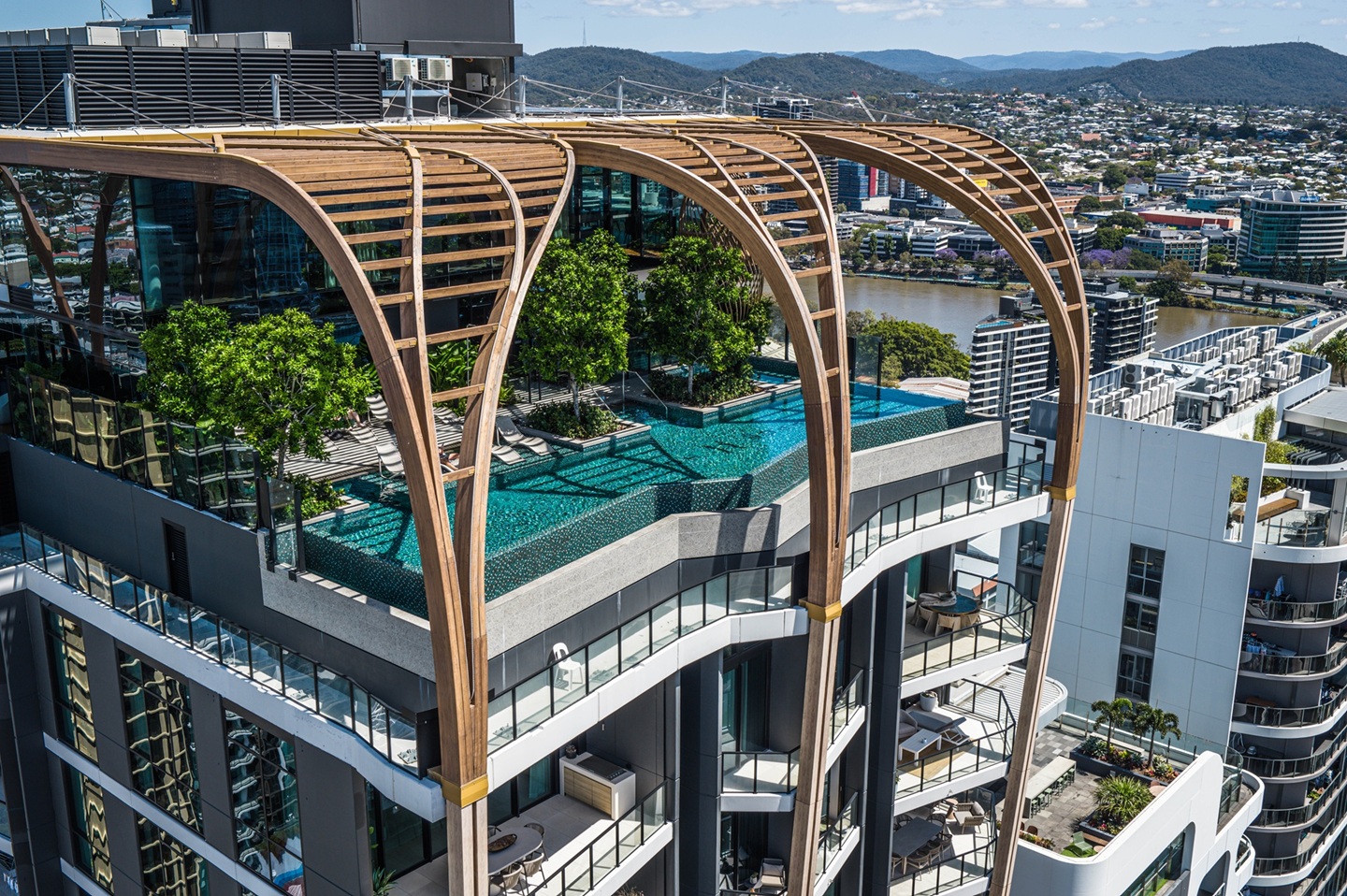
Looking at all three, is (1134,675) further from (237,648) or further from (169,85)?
(169,85)

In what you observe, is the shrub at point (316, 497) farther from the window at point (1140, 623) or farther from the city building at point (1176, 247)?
the city building at point (1176, 247)

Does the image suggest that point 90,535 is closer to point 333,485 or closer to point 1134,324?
point 333,485

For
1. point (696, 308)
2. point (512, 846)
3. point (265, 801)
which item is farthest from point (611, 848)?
point (696, 308)

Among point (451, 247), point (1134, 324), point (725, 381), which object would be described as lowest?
point (1134, 324)

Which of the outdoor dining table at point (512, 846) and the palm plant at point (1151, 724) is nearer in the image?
the outdoor dining table at point (512, 846)

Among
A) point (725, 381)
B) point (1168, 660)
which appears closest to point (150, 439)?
point (725, 381)

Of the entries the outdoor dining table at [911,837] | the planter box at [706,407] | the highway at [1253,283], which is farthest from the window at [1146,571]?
the highway at [1253,283]
